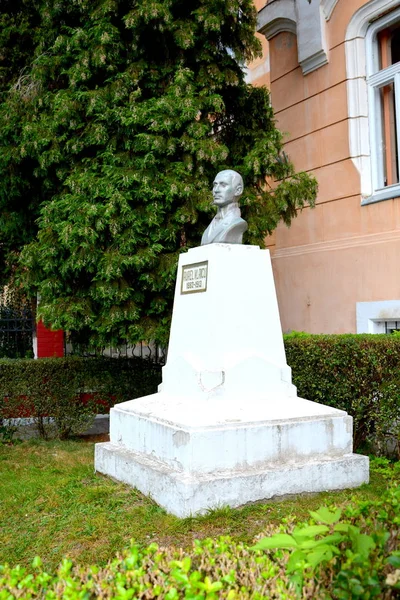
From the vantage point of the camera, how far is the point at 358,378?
243 inches

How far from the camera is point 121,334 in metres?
7.45

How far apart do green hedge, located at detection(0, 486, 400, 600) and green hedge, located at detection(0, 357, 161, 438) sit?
575 centimetres

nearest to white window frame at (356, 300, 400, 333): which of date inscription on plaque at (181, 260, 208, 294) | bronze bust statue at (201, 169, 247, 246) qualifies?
bronze bust statue at (201, 169, 247, 246)

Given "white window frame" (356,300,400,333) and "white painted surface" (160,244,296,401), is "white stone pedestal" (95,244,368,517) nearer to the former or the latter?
"white painted surface" (160,244,296,401)

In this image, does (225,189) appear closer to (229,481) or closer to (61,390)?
(229,481)

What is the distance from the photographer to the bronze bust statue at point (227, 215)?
18.4 ft

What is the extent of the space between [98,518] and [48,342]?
6564 mm

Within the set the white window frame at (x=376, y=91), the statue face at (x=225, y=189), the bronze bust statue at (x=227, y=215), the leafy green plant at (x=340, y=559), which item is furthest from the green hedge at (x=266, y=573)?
the white window frame at (x=376, y=91)

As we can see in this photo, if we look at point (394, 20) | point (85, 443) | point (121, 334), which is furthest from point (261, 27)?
point (85, 443)

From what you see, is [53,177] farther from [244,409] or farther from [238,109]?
[244,409]

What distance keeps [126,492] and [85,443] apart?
318cm

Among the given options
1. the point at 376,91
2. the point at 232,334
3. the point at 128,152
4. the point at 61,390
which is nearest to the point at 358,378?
the point at 232,334

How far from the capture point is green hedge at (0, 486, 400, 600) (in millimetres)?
2141

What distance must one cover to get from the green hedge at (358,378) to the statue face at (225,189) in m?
1.90
